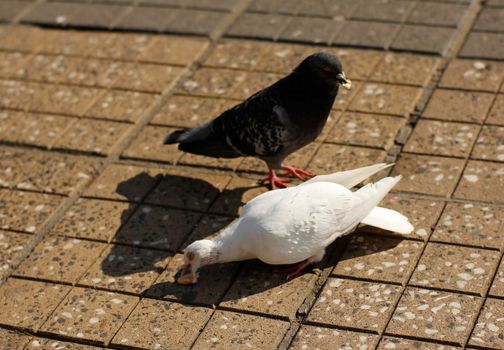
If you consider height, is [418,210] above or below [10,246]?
below

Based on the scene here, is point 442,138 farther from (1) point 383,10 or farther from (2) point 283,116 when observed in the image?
(1) point 383,10

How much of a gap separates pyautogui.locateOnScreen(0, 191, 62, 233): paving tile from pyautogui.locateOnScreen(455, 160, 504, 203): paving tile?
2169mm

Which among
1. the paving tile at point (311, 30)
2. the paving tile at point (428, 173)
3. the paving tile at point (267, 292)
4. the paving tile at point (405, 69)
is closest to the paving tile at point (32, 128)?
the paving tile at point (311, 30)

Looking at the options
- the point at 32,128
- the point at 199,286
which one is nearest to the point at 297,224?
the point at 199,286

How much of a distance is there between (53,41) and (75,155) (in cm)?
162

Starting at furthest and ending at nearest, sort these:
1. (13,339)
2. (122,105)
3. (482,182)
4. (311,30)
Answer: (311,30) → (122,105) → (482,182) → (13,339)

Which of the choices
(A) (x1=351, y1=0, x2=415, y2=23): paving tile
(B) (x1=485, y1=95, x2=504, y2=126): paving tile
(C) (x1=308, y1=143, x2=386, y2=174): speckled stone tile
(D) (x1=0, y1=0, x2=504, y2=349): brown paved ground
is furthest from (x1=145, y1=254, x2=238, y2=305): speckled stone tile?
(A) (x1=351, y1=0, x2=415, y2=23): paving tile

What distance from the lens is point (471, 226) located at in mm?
4391

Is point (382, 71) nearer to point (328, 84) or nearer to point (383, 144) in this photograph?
point (383, 144)

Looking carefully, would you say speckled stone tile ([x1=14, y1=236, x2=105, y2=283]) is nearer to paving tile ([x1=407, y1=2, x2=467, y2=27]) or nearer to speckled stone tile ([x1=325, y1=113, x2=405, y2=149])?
speckled stone tile ([x1=325, y1=113, x2=405, y2=149])

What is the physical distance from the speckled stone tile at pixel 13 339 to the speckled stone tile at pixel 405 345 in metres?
1.57

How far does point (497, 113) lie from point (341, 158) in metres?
0.98

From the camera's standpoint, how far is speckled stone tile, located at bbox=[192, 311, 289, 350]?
3.89 metres

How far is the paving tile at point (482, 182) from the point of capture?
15.1 ft
